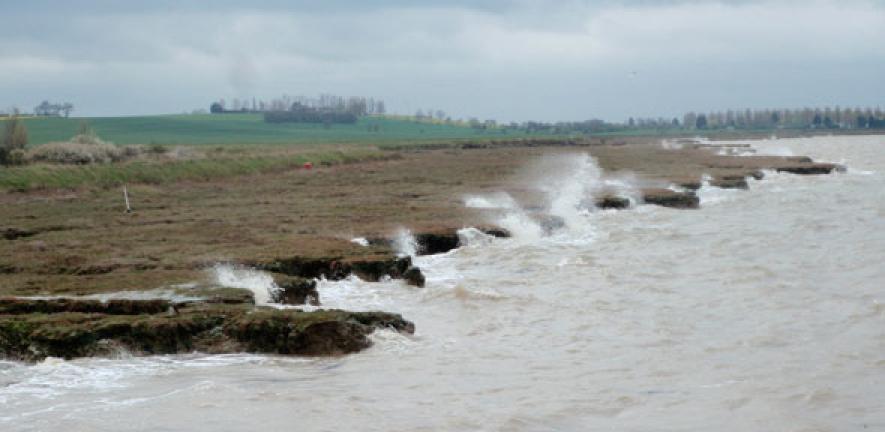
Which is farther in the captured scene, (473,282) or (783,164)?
(783,164)

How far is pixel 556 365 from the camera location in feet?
43.4

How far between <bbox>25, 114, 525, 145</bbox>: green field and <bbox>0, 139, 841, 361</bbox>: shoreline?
4171 cm

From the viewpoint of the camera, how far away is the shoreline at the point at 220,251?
13.7 metres

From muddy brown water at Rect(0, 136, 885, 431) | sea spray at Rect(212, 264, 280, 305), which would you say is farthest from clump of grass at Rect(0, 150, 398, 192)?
sea spray at Rect(212, 264, 280, 305)

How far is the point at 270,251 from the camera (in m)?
20.3

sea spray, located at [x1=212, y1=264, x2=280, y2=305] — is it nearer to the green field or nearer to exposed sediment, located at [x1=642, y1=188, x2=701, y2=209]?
exposed sediment, located at [x1=642, y1=188, x2=701, y2=209]

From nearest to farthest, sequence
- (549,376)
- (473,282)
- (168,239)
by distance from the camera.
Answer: (549,376) → (473,282) → (168,239)

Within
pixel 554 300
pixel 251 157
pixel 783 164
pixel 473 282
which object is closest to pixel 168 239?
pixel 473 282

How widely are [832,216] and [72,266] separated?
859 inches

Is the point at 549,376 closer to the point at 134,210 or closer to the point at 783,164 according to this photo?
the point at 134,210

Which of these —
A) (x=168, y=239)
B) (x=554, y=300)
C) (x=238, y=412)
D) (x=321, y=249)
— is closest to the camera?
(x=238, y=412)

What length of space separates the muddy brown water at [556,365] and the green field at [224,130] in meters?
61.0

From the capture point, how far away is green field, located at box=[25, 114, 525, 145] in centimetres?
9212

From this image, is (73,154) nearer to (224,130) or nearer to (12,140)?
(12,140)
